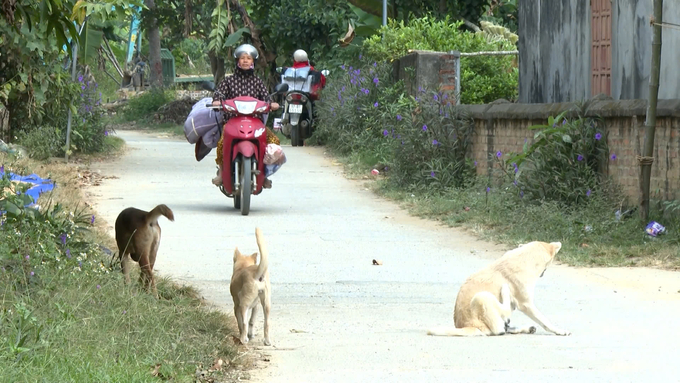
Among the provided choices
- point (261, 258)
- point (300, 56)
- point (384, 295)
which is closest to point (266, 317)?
point (261, 258)

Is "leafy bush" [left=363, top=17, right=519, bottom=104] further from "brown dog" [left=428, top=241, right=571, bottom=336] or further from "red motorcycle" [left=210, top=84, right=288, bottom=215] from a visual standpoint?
"brown dog" [left=428, top=241, right=571, bottom=336]

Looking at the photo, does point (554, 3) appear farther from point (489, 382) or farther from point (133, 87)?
point (133, 87)

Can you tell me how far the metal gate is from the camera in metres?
13.9

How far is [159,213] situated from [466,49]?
13.9 metres

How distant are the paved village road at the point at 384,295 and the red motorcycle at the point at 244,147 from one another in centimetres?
36

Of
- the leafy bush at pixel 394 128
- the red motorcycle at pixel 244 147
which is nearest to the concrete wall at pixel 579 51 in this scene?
the leafy bush at pixel 394 128

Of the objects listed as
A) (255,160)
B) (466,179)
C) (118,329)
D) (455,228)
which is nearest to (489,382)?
(118,329)

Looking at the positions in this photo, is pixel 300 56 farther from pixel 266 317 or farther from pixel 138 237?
pixel 266 317

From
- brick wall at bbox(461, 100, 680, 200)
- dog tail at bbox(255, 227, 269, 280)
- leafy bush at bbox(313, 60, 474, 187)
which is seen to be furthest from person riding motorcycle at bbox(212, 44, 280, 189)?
dog tail at bbox(255, 227, 269, 280)

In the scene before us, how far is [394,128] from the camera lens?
61.3ft

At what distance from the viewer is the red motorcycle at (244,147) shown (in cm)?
1366

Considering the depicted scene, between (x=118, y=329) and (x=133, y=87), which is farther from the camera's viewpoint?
(x=133, y=87)

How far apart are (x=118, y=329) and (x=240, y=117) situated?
767cm

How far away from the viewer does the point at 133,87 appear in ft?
174
